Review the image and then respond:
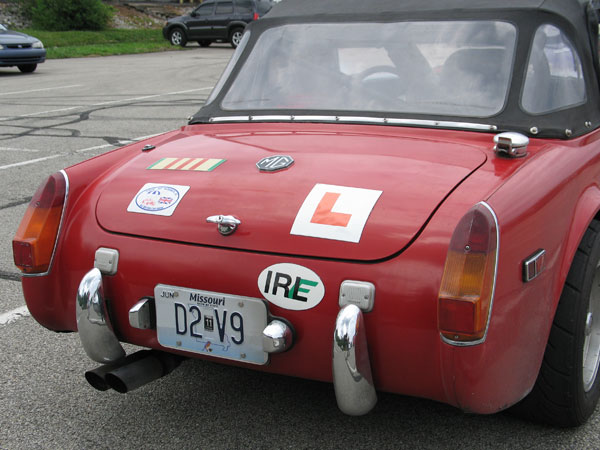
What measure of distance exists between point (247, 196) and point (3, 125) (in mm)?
8772

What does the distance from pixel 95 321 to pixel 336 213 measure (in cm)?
95

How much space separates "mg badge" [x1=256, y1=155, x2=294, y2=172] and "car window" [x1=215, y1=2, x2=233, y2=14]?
2456 centimetres

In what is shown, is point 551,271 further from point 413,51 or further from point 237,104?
point 237,104

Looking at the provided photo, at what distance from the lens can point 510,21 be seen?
3.24 metres

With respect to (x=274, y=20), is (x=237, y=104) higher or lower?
lower

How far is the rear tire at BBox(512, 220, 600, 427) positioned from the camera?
2.60m

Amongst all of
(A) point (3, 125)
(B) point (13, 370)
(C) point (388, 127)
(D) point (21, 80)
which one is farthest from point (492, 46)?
(D) point (21, 80)

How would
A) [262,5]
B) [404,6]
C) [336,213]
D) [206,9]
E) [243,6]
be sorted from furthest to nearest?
[206,9]
[262,5]
[243,6]
[404,6]
[336,213]

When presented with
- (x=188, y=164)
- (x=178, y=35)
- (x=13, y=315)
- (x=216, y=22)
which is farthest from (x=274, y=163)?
(x=178, y=35)

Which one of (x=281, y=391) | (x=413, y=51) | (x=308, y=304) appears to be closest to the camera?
(x=308, y=304)

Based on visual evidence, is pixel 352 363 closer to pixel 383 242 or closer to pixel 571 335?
pixel 383 242

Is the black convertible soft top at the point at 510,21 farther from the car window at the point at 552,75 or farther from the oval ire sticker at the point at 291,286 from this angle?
the oval ire sticker at the point at 291,286

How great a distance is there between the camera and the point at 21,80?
54.6 feet

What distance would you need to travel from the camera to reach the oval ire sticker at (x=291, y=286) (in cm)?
240
